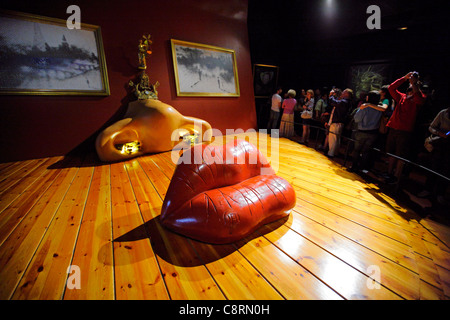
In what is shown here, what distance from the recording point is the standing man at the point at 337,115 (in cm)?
397

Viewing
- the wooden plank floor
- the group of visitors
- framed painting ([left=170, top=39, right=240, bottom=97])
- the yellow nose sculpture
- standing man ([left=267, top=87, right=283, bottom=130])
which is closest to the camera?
the wooden plank floor

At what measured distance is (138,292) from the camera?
120 cm

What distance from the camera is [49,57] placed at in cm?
361

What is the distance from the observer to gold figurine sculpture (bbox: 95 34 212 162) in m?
3.53

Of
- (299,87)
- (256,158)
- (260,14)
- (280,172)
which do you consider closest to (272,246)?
(256,158)

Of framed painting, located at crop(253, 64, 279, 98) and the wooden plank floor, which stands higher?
framed painting, located at crop(253, 64, 279, 98)

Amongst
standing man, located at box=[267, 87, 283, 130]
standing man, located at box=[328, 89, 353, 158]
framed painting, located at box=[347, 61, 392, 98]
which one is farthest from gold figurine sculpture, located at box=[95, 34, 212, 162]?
framed painting, located at box=[347, 61, 392, 98]

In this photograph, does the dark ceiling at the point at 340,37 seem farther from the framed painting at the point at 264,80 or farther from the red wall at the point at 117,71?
the red wall at the point at 117,71

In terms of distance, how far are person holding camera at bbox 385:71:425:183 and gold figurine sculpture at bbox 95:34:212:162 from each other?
362 cm

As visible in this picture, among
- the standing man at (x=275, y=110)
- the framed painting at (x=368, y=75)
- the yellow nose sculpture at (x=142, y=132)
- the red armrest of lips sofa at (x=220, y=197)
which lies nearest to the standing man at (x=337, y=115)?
the standing man at (x=275, y=110)

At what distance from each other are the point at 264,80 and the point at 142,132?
5.36m

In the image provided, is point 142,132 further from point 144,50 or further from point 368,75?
point 368,75

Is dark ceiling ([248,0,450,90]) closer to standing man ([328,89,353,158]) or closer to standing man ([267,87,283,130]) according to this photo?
standing man ([267,87,283,130])

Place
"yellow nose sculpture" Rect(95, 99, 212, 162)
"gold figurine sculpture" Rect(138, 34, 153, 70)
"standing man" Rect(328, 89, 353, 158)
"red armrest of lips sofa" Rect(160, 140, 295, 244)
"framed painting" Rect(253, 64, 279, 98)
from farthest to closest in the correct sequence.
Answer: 1. "framed painting" Rect(253, 64, 279, 98)
2. "gold figurine sculpture" Rect(138, 34, 153, 70)
3. "standing man" Rect(328, 89, 353, 158)
4. "yellow nose sculpture" Rect(95, 99, 212, 162)
5. "red armrest of lips sofa" Rect(160, 140, 295, 244)
